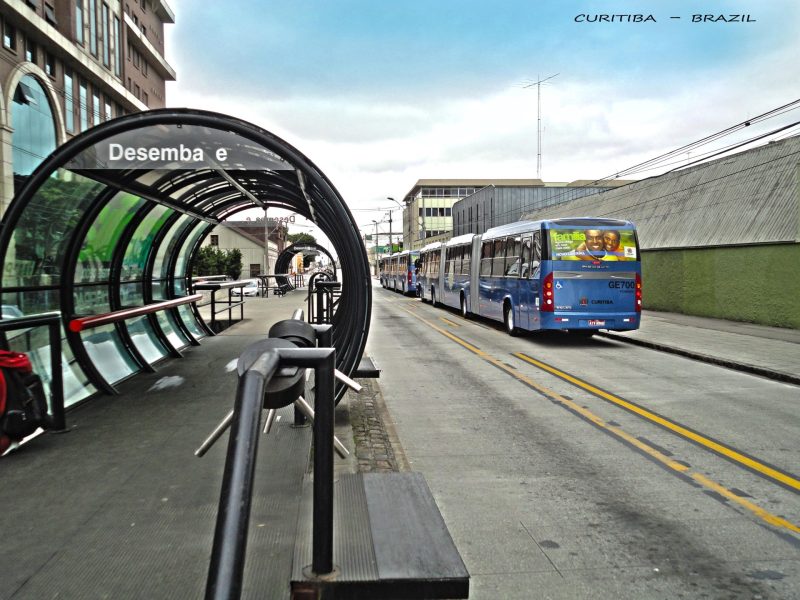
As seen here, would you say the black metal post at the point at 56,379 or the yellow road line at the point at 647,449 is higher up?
the black metal post at the point at 56,379

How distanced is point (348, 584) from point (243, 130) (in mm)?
4526

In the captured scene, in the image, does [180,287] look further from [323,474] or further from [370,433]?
[323,474]

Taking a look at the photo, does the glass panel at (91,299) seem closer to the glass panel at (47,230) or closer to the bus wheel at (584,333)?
the glass panel at (47,230)

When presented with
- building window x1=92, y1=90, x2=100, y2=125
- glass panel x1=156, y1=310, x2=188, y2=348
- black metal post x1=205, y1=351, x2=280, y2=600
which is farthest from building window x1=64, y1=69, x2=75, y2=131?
black metal post x1=205, y1=351, x2=280, y2=600

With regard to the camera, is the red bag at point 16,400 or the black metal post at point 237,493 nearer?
the black metal post at point 237,493

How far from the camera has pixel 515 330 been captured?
17.7 meters

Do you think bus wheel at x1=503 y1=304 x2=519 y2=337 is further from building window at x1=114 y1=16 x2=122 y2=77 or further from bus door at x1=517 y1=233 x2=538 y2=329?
building window at x1=114 y1=16 x2=122 y2=77

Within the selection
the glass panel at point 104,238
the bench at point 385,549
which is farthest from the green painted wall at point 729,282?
the bench at point 385,549

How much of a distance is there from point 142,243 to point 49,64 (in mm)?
29364

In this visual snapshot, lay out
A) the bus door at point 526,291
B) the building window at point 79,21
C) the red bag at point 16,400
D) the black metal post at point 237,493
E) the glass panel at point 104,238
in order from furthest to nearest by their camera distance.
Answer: the building window at point 79,21, the bus door at point 526,291, the glass panel at point 104,238, the red bag at point 16,400, the black metal post at point 237,493

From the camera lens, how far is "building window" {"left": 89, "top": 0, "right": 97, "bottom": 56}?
1538 inches

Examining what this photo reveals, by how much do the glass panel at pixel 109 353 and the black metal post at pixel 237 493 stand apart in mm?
6649

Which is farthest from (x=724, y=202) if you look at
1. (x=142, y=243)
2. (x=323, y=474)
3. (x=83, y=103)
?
(x=83, y=103)

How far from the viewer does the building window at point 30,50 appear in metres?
31.6
